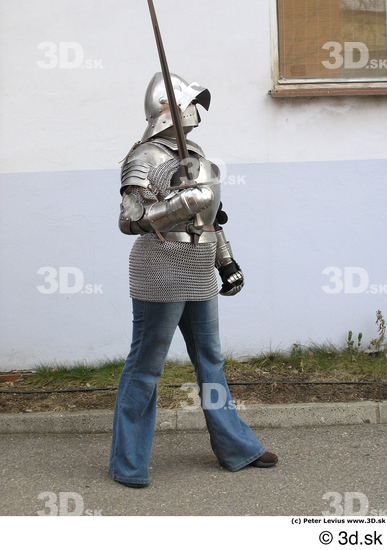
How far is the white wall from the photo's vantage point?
5.12m

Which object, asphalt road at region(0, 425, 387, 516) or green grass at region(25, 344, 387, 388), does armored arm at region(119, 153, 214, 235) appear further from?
green grass at region(25, 344, 387, 388)

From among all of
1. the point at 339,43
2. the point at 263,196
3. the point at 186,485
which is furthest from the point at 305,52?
the point at 186,485

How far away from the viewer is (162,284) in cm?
300

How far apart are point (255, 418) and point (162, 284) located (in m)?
1.55

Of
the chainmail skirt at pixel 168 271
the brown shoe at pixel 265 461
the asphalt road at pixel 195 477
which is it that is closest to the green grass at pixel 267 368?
the asphalt road at pixel 195 477

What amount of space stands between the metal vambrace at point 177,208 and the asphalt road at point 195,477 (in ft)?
4.09

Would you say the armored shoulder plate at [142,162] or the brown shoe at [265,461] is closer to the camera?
the armored shoulder plate at [142,162]

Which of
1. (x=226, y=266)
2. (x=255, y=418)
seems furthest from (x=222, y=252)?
(x=255, y=418)

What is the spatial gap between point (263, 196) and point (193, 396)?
1.81 m

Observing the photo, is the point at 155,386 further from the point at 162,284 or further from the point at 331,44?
the point at 331,44

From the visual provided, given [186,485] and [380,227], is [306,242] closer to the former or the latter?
[380,227]

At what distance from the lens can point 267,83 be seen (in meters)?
5.18

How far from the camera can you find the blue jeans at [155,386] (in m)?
3.05

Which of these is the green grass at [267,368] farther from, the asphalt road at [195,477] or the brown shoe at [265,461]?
the brown shoe at [265,461]
